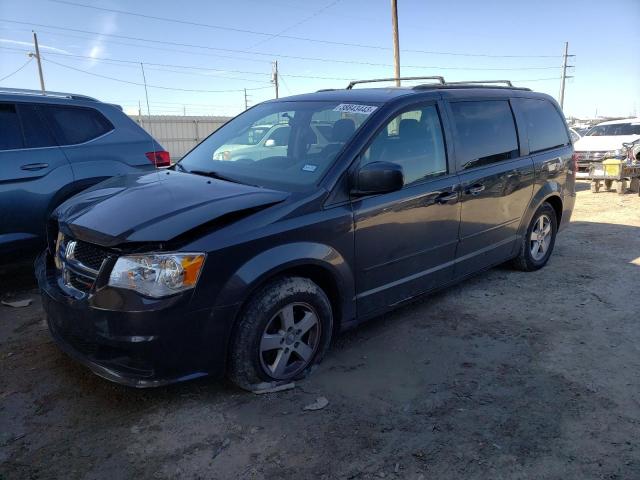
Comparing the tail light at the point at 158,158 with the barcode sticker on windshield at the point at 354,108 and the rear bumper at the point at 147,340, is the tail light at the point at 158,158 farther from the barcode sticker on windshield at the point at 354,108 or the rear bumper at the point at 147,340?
the rear bumper at the point at 147,340

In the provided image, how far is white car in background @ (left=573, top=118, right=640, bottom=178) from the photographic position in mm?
13406

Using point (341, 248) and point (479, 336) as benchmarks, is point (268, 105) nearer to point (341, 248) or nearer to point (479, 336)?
point (341, 248)

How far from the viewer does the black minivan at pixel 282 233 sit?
103 inches

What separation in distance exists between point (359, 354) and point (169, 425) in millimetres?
1382

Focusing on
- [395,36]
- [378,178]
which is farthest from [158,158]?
[395,36]

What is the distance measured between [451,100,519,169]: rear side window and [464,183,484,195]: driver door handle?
166 mm

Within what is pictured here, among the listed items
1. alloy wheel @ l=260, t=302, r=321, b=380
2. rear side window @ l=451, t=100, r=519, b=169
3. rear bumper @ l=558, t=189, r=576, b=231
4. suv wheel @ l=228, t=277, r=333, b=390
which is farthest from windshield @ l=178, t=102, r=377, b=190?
rear bumper @ l=558, t=189, r=576, b=231

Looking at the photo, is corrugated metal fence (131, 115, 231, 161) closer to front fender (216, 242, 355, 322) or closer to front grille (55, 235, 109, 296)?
front grille (55, 235, 109, 296)

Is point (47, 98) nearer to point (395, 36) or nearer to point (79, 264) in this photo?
point (79, 264)

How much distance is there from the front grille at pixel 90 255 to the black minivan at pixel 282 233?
0.01 metres

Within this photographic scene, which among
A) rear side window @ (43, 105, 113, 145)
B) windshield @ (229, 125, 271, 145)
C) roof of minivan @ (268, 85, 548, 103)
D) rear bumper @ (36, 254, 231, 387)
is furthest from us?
rear side window @ (43, 105, 113, 145)

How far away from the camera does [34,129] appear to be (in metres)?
4.77

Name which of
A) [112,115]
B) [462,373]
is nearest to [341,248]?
[462,373]

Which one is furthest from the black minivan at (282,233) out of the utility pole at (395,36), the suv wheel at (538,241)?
the utility pole at (395,36)
